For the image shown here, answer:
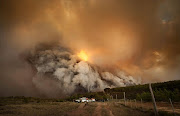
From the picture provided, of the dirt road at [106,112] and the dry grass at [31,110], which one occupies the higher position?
the dirt road at [106,112]

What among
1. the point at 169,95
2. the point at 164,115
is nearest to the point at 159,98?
the point at 169,95

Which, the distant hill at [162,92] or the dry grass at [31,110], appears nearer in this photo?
the dry grass at [31,110]

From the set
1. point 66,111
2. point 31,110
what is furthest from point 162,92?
point 31,110

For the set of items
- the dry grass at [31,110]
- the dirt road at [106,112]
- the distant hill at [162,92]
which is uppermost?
the distant hill at [162,92]

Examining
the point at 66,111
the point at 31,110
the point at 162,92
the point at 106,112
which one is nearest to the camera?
the point at 106,112

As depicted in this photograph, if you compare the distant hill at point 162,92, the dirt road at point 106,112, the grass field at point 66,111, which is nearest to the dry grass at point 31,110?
the grass field at point 66,111

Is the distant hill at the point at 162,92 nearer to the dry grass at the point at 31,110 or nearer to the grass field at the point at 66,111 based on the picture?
the grass field at the point at 66,111

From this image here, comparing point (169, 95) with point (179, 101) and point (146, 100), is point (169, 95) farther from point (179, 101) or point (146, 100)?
point (146, 100)

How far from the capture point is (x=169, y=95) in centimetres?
5644

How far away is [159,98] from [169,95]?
5.28 meters

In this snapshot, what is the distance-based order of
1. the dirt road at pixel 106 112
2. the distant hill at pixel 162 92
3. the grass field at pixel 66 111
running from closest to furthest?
the grass field at pixel 66 111 < the dirt road at pixel 106 112 < the distant hill at pixel 162 92

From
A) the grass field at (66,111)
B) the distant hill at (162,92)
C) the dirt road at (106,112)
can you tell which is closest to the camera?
the grass field at (66,111)

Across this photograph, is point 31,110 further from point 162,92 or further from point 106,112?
point 162,92

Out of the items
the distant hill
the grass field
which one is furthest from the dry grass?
the distant hill
